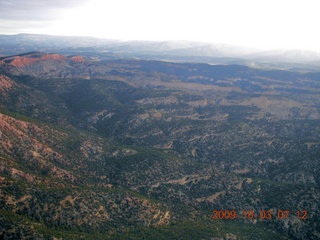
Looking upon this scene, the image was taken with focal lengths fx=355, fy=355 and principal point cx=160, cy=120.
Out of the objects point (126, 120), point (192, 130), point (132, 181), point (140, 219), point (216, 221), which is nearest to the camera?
point (140, 219)

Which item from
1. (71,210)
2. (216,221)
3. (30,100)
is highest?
(30,100)

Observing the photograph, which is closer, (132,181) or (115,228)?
(115,228)

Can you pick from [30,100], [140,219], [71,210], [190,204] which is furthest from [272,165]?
Answer: [30,100]

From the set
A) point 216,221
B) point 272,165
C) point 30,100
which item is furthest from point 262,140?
point 30,100

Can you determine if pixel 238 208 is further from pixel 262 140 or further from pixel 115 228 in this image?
pixel 262 140

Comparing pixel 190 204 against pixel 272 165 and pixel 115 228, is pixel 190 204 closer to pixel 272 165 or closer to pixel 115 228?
pixel 115 228

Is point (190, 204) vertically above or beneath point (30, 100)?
beneath

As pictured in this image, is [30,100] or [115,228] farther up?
[30,100]

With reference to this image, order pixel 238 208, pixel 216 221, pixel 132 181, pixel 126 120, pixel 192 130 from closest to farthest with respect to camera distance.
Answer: pixel 216 221 → pixel 238 208 → pixel 132 181 → pixel 192 130 → pixel 126 120

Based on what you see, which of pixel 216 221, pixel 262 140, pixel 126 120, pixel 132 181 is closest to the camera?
pixel 216 221
